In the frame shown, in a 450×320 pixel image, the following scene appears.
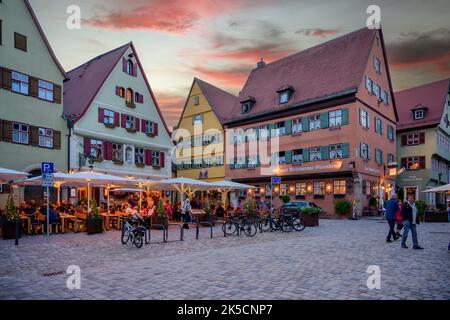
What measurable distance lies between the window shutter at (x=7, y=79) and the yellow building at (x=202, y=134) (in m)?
24.6

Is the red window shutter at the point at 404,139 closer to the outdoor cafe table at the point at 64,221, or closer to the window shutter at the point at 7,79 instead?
the outdoor cafe table at the point at 64,221

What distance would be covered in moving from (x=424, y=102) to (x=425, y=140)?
566cm

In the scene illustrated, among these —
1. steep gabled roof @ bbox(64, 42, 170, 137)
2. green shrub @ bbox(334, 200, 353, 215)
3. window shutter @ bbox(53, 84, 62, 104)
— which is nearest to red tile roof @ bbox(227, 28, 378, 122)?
green shrub @ bbox(334, 200, 353, 215)

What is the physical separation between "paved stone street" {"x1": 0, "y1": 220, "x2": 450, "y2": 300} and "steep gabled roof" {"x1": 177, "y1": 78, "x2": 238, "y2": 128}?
33542mm

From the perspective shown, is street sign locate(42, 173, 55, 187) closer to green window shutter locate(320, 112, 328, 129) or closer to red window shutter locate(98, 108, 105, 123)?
red window shutter locate(98, 108, 105, 123)

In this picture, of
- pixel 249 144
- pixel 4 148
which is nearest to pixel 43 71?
pixel 4 148

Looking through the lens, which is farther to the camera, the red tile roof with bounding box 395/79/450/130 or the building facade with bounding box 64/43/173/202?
the red tile roof with bounding box 395/79/450/130

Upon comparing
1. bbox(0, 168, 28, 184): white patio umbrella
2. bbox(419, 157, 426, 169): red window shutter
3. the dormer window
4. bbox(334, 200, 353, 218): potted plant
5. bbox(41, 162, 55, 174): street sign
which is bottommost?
bbox(334, 200, 353, 218): potted plant

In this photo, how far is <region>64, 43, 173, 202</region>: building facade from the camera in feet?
93.8

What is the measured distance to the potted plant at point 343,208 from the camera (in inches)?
1201

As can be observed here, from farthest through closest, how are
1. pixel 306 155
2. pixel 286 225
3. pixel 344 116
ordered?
pixel 306 155 < pixel 344 116 < pixel 286 225

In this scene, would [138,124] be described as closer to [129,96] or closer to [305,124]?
[129,96]

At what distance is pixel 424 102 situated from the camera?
4397 cm

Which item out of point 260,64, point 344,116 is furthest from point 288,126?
point 260,64
